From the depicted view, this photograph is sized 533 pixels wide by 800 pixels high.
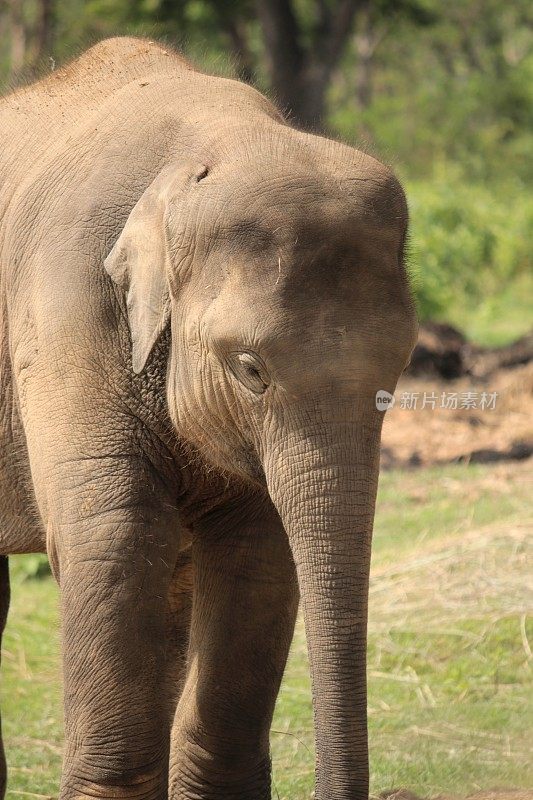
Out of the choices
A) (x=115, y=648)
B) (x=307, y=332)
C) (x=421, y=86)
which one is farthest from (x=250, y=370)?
(x=421, y=86)

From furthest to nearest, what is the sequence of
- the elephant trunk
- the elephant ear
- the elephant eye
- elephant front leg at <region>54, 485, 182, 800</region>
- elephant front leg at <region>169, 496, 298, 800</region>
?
elephant front leg at <region>169, 496, 298, 800</region> < elephant front leg at <region>54, 485, 182, 800</region> < the elephant ear < the elephant eye < the elephant trunk

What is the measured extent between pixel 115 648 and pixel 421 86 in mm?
35926

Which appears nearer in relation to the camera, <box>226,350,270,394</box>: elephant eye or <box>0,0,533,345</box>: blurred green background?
<box>226,350,270,394</box>: elephant eye

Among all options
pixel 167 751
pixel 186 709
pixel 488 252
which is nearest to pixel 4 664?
pixel 186 709

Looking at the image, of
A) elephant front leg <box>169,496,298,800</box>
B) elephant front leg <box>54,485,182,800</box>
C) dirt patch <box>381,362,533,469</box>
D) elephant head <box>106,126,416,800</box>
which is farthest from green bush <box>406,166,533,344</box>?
elephant head <box>106,126,416,800</box>

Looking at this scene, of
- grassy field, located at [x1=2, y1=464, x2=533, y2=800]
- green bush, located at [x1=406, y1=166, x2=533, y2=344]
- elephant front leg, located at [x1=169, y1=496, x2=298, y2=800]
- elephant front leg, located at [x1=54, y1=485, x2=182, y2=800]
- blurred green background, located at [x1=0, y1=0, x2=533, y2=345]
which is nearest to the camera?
elephant front leg, located at [x1=54, y1=485, x2=182, y2=800]

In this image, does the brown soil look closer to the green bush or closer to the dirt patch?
the dirt patch

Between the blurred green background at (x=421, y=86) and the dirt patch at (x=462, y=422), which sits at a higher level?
the blurred green background at (x=421, y=86)

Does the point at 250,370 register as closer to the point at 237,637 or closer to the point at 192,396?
the point at 192,396

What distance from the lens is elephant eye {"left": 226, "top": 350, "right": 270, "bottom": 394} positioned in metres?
2.72

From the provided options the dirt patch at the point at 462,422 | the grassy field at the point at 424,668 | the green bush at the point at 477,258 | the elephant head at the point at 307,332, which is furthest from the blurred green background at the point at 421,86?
the grassy field at the point at 424,668

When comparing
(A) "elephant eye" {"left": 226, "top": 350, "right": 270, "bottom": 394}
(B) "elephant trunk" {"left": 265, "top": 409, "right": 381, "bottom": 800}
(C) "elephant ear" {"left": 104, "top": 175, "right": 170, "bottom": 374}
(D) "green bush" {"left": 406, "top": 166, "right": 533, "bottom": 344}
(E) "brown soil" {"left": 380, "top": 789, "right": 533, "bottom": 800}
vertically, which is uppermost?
(C) "elephant ear" {"left": 104, "top": 175, "right": 170, "bottom": 374}

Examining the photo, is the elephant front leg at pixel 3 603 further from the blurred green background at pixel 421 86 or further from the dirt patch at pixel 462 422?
the dirt patch at pixel 462 422

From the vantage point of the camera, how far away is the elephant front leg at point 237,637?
341cm
